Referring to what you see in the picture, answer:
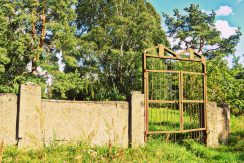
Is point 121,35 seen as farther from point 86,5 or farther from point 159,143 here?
point 159,143

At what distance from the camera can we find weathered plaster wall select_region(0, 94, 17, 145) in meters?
7.24

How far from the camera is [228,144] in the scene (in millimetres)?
10852

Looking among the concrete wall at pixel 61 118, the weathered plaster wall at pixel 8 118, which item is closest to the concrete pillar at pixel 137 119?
the concrete wall at pixel 61 118

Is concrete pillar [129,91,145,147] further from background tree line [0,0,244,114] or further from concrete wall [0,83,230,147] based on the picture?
background tree line [0,0,244,114]

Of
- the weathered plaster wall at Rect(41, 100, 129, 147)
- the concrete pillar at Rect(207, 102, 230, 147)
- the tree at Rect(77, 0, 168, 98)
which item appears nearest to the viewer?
the weathered plaster wall at Rect(41, 100, 129, 147)

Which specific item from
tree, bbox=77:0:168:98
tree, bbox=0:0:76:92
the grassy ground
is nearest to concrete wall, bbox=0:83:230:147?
the grassy ground

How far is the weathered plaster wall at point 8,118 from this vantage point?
23.7 ft

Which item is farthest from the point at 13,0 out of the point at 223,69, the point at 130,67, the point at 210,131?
the point at 210,131

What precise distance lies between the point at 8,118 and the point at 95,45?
64.3 ft

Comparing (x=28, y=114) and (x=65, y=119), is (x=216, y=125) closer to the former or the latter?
(x=65, y=119)

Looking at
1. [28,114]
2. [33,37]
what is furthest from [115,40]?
[28,114]

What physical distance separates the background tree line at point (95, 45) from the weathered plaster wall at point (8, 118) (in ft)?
28.2

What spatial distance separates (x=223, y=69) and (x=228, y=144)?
12.7ft

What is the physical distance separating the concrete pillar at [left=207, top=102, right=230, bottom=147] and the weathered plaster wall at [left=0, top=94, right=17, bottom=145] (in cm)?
592
